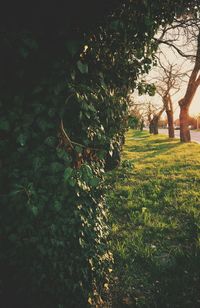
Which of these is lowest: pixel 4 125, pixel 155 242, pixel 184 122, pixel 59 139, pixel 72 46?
pixel 155 242

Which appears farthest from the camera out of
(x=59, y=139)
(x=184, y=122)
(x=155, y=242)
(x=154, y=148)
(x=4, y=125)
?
(x=184, y=122)

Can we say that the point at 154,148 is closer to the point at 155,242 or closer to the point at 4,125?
the point at 155,242

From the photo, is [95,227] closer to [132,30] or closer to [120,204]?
[132,30]

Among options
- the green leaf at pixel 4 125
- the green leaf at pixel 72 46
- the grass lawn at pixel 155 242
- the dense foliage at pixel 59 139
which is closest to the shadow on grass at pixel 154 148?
the grass lawn at pixel 155 242

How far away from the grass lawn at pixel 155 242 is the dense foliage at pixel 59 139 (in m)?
0.63

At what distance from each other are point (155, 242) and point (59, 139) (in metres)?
2.66

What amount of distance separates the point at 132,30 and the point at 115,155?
7004mm

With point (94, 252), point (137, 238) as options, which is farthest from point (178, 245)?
point (94, 252)

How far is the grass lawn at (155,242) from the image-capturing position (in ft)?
9.41

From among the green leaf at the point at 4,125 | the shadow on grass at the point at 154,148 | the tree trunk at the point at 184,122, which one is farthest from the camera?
the tree trunk at the point at 184,122

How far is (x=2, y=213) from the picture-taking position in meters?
2.17

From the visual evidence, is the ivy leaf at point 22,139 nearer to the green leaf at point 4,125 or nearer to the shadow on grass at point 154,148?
the green leaf at point 4,125


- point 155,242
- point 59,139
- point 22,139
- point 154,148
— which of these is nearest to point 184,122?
point 154,148

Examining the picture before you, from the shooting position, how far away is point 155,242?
3988mm
